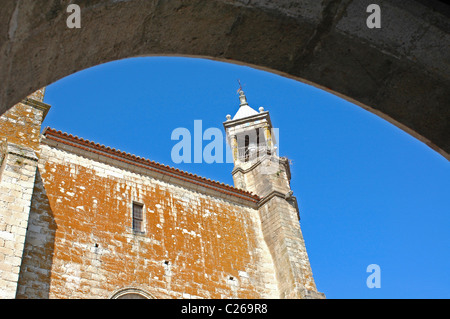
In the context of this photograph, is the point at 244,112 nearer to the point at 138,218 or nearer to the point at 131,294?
the point at 138,218

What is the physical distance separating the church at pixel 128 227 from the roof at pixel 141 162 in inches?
1.1

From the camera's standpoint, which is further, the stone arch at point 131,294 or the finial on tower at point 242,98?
the finial on tower at point 242,98

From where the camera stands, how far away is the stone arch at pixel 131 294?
10648 millimetres

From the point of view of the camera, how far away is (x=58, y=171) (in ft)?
38.4

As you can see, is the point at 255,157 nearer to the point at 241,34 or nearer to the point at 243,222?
the point at 243,222

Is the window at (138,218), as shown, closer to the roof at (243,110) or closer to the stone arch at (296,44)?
the roof at (243,110)

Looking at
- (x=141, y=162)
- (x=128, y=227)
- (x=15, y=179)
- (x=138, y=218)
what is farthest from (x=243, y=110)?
(x=15, y=179)

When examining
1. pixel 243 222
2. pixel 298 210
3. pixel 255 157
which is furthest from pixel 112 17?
pixel 255 157

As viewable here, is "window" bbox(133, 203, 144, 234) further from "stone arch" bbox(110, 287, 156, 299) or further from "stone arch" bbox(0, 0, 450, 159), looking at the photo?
"stone arch" bbox(0, 0, 450, 159)

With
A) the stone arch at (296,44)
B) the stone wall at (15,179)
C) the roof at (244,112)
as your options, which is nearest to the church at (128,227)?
the stone wall at (15,179)

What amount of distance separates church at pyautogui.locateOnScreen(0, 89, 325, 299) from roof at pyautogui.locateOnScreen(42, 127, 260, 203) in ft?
0.09

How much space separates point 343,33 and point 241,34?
512mm

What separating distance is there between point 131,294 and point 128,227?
1.75 m
